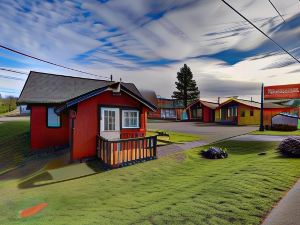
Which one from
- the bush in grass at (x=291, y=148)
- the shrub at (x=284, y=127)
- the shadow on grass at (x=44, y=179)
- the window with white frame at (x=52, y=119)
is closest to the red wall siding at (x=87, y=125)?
the shadow on grass at (x=44, y=179)

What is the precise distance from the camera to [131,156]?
12430 mm

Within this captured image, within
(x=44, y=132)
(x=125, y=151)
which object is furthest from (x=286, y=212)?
(x=44, y=132)

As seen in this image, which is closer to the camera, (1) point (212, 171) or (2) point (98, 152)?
(1) point (212, 171)

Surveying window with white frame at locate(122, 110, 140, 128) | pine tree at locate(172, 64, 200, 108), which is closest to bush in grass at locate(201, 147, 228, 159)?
window with white frame at locate(122, 110, 140, 128)

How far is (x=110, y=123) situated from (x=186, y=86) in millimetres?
53043

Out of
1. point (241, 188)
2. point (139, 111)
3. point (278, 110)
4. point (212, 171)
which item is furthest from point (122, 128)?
point (278, 110)

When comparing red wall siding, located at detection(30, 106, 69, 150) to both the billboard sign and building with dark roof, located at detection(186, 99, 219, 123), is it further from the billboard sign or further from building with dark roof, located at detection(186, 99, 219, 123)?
the billboard sign

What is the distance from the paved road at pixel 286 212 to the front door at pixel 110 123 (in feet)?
31.5

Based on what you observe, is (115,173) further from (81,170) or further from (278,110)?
(278,110)

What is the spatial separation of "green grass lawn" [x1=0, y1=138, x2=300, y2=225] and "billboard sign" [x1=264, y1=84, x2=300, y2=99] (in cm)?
4964

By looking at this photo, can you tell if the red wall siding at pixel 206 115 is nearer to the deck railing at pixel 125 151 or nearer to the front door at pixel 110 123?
the front door at pixel 110 123

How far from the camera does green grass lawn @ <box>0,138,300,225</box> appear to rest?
550cm

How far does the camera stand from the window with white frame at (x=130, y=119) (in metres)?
14.9

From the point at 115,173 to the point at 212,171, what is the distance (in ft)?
13.5
